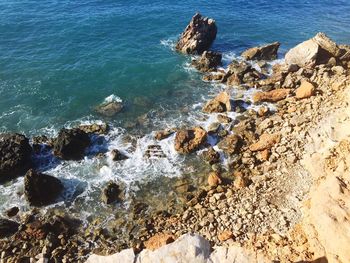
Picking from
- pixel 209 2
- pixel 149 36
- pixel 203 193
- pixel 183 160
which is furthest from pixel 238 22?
pixel 203 193

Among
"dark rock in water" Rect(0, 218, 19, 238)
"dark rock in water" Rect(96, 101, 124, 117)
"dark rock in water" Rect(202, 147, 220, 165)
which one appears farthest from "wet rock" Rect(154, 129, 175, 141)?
"dark rock in water" Rect(0, 218, 19, 238)

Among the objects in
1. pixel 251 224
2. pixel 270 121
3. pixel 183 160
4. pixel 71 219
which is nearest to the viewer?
pixel 251 224

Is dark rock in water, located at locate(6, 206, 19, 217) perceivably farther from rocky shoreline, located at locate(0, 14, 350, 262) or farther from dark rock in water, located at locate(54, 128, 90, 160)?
dark rock in water, located at locate(54, 128, 90, 160)

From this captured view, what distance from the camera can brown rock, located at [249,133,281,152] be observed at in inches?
1337

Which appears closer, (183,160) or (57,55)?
(183,160)

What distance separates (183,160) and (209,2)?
4469cm

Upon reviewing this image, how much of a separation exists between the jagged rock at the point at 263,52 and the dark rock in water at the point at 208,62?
5.08 metres

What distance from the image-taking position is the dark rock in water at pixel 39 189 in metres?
30.1

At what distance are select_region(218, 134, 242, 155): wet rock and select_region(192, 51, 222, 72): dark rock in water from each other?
15607 mm

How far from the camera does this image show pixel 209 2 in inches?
2692

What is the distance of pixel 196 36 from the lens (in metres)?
52.0

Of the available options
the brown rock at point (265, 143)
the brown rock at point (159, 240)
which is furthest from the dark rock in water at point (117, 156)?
the brown rock at point (265, 143)

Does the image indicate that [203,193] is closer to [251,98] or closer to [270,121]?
[270,121]

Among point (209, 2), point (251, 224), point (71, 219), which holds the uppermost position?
point (209, 2)
